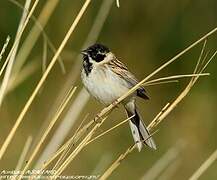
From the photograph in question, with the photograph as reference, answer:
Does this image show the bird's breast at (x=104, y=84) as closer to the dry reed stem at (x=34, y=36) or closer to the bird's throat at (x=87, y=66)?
the bird's throat at (x=87, y=66)

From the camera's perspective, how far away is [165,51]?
5.85m

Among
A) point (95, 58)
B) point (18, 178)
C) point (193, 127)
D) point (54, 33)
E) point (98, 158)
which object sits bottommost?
point (193, 127)

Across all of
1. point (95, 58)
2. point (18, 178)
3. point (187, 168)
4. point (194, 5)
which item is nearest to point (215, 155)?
point (18, 178)

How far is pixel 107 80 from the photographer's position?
3.26 meters

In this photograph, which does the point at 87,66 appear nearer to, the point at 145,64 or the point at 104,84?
the point at 104,84

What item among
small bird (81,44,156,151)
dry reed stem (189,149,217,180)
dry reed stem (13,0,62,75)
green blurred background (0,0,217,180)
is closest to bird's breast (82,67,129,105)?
small bird (81,44,156,151)

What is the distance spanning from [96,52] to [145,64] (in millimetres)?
2778

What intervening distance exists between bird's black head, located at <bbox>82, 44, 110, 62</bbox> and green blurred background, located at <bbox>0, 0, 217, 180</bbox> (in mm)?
2026

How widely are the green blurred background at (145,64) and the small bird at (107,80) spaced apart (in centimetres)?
201

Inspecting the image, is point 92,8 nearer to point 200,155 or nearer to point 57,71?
point 57,71

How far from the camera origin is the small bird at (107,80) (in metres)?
3.17

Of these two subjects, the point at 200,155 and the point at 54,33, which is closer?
the point at 200,155

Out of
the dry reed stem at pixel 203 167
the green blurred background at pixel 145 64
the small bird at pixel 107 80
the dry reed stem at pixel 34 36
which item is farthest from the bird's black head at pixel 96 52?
the green blurred background at pixel 145 64

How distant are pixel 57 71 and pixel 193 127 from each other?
1.07 m
